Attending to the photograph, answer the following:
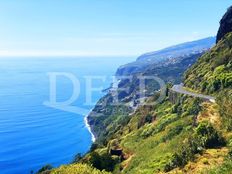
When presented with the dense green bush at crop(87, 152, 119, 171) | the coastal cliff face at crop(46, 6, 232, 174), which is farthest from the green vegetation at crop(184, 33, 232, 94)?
the dense green bush at crop(87, 152, 119, 171)

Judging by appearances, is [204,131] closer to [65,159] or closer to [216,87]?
[216,87]

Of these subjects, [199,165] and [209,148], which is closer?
[199,165]

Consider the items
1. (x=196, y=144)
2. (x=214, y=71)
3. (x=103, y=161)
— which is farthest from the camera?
(x=214, y=71)

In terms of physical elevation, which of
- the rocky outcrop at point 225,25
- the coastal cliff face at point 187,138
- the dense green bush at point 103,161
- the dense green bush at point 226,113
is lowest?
the dense green bush at point 103,161

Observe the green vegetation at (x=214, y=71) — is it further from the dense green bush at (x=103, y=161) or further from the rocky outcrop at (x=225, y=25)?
the dense green bush at (x=103, y=161)

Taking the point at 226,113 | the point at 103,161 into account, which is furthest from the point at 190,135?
the point at 103,161

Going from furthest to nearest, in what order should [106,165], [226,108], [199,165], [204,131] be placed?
1. [106,165]
2. [226,108]
3. [204,131]
4. [199,165]

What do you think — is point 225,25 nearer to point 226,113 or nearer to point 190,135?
point 226,113

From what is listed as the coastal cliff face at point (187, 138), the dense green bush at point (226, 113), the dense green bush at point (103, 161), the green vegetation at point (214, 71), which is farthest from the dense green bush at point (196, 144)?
the green vegetation at point (214, 71)

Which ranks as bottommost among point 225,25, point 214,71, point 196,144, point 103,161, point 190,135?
point 103,161

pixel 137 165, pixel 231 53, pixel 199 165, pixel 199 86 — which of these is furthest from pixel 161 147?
pixel 231 53

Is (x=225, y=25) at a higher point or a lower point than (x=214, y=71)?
higher
